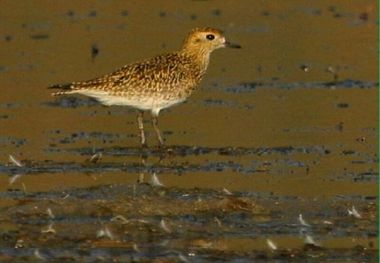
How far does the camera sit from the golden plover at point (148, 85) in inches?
592

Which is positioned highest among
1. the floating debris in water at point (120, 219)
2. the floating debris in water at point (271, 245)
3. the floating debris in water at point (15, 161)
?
the floating debris in water at point (15, 161)

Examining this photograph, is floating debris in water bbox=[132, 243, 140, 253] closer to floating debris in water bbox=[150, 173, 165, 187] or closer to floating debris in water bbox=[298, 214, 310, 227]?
floating debris in water bbox=[298, 214, 310, 227]

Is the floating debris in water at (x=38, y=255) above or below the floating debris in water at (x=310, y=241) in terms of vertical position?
below

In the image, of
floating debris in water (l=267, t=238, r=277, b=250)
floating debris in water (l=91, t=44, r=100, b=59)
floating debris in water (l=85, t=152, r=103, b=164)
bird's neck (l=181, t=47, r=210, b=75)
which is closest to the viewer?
floating debris in water (l=267, t=238, r=277, b=250)

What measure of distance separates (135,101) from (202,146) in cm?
88

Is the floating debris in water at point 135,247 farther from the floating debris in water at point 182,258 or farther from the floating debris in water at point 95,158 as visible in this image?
the floating debris in water at point 95,158

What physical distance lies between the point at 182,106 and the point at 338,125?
2.17 metres

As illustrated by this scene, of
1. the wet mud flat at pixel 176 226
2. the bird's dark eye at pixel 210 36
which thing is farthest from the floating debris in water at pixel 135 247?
the bird's dark eye at pixel 210 36

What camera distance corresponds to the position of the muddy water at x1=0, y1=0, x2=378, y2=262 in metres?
10.8

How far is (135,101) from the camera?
601 inches

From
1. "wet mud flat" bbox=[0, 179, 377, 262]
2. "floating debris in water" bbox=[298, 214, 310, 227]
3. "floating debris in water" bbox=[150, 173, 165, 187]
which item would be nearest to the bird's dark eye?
"floating debris in water" bbox=[150, 173, 165, 187]

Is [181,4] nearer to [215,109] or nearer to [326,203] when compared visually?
[215,109]

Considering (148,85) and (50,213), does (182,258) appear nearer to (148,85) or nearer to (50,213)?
(50,213)

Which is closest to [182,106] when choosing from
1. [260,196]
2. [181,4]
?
[260,196]
